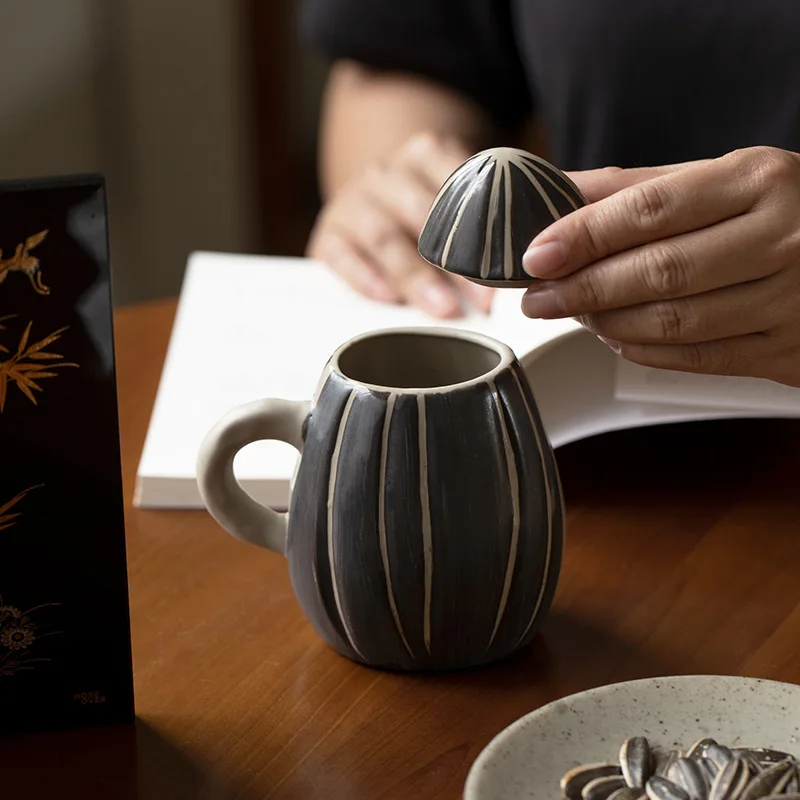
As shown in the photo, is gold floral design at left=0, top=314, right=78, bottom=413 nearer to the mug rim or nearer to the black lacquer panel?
the black lacquer panel

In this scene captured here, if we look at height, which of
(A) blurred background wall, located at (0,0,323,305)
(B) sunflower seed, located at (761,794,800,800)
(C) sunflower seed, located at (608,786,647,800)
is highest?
(B) sunflower seed, located at (761,794,800,800)

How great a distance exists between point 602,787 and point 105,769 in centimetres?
18

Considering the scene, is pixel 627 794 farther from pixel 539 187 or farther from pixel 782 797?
pixel 539 187

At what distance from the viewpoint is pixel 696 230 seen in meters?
0.49

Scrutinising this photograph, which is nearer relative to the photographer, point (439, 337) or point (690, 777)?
point (690, 777)

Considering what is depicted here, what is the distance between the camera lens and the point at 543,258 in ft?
1.46

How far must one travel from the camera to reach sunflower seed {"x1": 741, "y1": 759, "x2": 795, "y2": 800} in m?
0.37

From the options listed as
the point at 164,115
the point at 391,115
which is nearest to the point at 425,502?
the point at 391,115

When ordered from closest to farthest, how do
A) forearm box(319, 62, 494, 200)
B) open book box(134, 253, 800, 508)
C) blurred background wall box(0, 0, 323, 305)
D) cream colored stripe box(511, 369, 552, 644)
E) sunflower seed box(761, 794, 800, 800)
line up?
sunflower seed box(761, 794, 800, 800)
cream colored stripe box(511, 369, 552, 644)
open book box(134, 253, 800, 508)
forearm box(319, 62, 494, 200)
blurred background wall box(0, 0, 323, 305)

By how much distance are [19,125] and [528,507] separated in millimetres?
1694

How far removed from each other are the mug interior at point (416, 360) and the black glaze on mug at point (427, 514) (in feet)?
0.09

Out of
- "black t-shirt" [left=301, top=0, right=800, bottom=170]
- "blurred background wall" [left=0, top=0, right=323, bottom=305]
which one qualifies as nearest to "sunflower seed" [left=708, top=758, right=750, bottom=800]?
"black t-shirt" [left=301, top=0, right=800, bottom=170]

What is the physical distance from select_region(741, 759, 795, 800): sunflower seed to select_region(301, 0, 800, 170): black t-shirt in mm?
625

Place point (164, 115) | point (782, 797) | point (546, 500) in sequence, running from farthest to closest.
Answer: point (164, 115) → point (546, 500) → point (782, 797)
